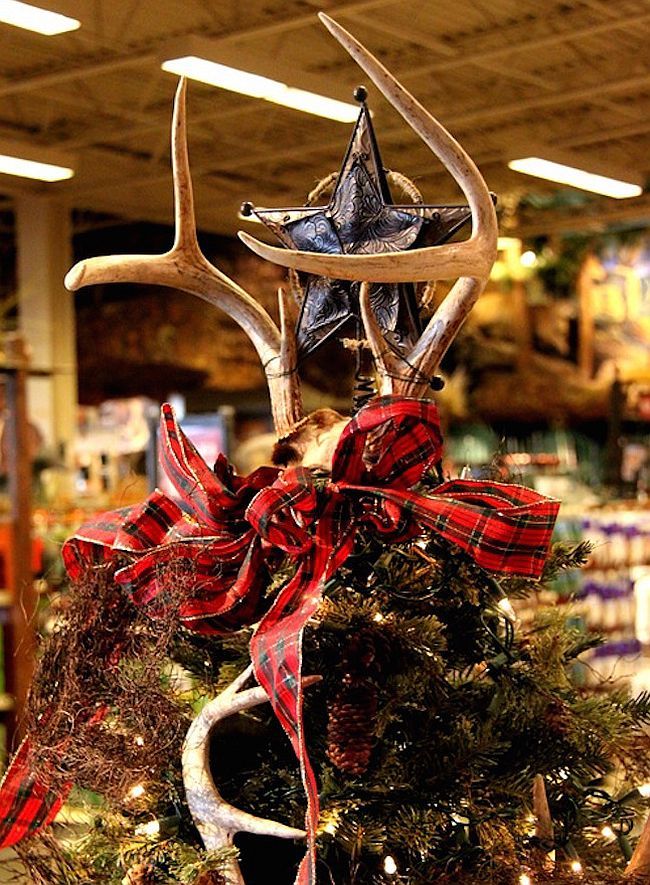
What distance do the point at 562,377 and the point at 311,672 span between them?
13.4m

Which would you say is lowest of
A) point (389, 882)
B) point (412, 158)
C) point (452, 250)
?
point (389, 882)

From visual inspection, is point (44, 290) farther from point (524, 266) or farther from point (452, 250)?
point (452, 250)

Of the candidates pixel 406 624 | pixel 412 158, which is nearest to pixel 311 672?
pixel 406 624

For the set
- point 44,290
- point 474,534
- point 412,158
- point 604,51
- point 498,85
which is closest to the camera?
point 474,534

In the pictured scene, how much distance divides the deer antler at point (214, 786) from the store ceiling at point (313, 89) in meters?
5.76

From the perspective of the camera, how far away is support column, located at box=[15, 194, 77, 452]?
12070 millimetres

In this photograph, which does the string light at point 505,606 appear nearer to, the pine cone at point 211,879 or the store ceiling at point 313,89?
the pine cone at point 211,879

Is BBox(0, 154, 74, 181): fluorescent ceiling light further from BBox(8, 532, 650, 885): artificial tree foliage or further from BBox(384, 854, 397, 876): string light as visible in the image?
BBox(384, 854, 397, 876): string light

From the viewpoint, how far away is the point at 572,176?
970 centimetres

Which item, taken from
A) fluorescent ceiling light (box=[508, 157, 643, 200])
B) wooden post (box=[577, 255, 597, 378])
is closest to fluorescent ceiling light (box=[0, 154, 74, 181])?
fluorescent ceiling light (box=[508, 157, 643, 200])

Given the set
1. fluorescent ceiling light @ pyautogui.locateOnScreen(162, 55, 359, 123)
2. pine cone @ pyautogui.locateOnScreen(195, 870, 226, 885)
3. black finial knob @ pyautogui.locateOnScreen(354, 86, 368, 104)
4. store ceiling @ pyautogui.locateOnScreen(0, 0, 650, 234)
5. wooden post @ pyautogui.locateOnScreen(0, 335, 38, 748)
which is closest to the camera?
pine cone @ pyautogui.locateOnScreen(195, 870, 226, 885)

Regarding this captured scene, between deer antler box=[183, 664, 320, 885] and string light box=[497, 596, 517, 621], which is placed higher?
string light box=[497, 596, 517, 621]

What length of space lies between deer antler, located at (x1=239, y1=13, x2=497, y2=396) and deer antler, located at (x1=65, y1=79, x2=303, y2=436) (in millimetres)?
137

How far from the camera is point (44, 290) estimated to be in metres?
12.2
